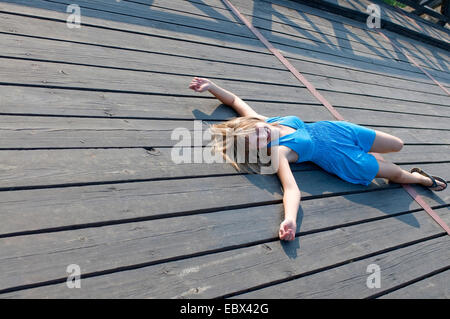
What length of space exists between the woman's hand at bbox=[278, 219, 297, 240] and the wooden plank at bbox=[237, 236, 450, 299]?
0.20 metres

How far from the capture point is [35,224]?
1378mm

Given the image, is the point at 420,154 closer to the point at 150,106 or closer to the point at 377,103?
the point at 377,103

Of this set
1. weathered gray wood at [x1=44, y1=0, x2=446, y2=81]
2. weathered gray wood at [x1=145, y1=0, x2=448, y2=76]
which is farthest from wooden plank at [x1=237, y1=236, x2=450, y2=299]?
weathered gray wood at [x1=145, y1=0, x2=448, y2=76]

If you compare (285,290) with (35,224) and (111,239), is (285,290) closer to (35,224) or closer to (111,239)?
(111,239)

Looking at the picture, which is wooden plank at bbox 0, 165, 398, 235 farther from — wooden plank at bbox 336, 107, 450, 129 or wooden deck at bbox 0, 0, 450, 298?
wooden plank at bbox 336, 107, 450, 129

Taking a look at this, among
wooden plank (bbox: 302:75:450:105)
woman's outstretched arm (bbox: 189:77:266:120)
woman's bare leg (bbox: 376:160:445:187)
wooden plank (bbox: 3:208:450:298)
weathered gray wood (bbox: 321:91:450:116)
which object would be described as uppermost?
wooden plank (bbox: 302:75:450:105)

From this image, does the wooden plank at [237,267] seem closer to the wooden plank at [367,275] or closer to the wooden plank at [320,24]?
the wooden plank at [367,275]

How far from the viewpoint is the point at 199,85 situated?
2375 mm

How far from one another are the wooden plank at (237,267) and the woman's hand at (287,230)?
4 centimetres

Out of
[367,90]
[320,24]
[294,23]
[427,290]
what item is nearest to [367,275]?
[427,290]

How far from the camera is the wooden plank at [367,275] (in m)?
1.55

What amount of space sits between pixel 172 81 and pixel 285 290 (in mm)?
1539

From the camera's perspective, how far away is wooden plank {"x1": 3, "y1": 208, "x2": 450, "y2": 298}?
1.30m
